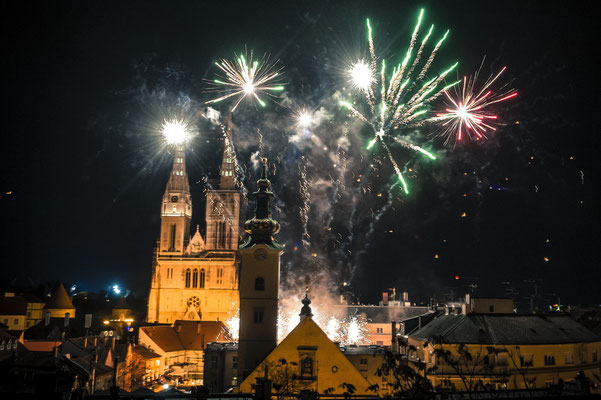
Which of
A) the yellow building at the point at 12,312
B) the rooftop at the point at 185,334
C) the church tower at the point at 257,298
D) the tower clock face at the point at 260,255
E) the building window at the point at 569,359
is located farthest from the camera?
the yellow building at the point at 12,312

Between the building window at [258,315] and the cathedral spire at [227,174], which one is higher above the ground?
the cathedral spire at [227,174]

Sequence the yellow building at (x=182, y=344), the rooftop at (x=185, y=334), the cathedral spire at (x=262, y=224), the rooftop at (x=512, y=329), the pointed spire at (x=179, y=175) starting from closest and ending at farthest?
the rooftop at (x=512, y=329) → the cathedral spire at (x=262, y=224) → the yellow building at (x=182, y=344) → the rooftop at (x=185, y=334) → the pointed spire at (x=179, y=175)

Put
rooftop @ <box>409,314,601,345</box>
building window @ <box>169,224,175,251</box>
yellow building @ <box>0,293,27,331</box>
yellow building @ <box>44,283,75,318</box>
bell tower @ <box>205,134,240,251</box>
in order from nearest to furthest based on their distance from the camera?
rooftop @ <box>409,314,601,345</box> < yellow building @ <box>0,293,27,331</box> < yellow building @ <box>44,283,75,318</box> < building window @ <box>169,224,175,251</box> < bell tower @ <box>205,134,240,251</box>

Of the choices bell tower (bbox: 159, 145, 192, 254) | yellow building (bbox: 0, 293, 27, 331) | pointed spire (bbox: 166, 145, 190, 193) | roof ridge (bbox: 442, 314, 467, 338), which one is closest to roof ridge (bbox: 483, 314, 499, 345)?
roof ridge (bbox: 442, 314, 467, 338)

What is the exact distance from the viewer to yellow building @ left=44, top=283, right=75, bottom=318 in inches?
3115

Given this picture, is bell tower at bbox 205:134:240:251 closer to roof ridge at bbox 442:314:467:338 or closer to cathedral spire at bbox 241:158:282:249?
cathedral spire at bbox 241:158:282:249

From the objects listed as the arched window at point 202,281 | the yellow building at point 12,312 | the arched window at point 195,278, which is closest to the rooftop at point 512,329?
the arched window at point 202,281

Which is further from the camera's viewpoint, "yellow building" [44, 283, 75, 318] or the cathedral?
the cathedral

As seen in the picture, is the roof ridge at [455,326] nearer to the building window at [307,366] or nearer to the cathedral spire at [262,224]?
the building window at [307,366]

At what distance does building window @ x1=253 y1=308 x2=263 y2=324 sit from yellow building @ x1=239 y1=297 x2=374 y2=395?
5222mm

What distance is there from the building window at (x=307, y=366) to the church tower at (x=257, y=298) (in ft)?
16.9

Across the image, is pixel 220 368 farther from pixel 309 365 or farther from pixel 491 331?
pixel 491 331

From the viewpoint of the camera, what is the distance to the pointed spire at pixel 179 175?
91875 mm

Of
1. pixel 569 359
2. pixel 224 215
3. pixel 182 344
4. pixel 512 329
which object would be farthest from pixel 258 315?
pixel 224 215
